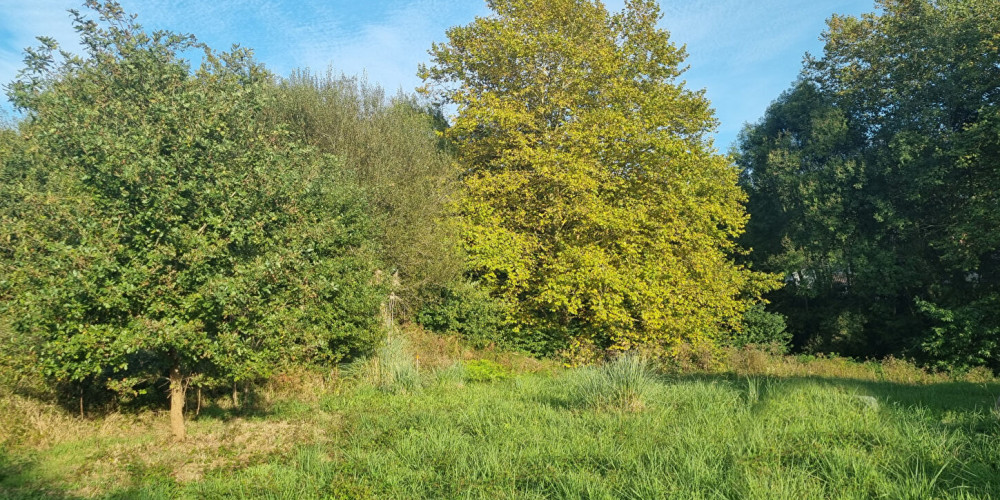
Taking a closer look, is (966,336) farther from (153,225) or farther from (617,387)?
(153,225)

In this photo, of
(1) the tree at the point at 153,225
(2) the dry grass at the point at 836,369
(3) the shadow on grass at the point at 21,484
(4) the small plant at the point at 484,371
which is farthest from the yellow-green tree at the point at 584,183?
(3) the shadow on grass at the point at 21,484

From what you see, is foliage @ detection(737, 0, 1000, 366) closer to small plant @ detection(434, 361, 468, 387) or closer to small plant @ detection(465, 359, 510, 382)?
small plant @ detection(465, 359, 510, 382)

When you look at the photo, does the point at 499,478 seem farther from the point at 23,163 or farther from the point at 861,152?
the point at 861,152

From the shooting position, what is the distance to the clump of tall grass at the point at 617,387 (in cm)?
805

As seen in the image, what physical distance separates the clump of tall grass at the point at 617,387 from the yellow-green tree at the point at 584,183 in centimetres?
616

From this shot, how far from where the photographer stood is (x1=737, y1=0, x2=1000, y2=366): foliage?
60.0ft

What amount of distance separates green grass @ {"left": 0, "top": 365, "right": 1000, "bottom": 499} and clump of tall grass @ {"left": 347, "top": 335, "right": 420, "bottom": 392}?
191 cm

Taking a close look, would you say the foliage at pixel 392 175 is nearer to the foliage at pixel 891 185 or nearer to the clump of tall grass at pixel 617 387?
the clump of tall grass at pixel 617 387

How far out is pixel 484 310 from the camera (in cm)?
1600

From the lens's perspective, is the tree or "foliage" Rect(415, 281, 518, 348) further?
"foliage" Rect(415, 281, 518, 348)

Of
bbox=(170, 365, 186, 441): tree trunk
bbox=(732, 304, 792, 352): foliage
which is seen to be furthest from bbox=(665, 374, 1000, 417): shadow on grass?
bbox=(732, 304, 792, 352): foliage

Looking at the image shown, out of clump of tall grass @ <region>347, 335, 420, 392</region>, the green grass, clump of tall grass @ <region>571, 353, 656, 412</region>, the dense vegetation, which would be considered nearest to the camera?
the green grass

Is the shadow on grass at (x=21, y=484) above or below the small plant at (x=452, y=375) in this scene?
below

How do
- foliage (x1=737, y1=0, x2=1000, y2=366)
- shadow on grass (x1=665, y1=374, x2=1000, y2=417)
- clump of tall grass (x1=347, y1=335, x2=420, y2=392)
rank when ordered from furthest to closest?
1. foliage (x1=737, y1=0, x2=1000, y2=366)
2. clump of tall grass (x1=347, y1=335, x2=420, y2=392)
3. shadow on grass (x1=665, y1=374, x2=1000, y2=417)
